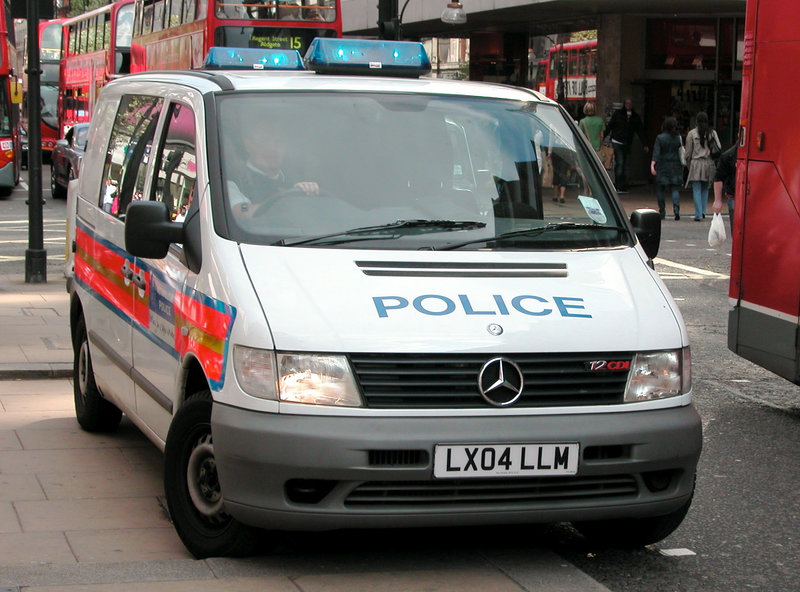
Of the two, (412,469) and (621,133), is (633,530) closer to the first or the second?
(412,469)

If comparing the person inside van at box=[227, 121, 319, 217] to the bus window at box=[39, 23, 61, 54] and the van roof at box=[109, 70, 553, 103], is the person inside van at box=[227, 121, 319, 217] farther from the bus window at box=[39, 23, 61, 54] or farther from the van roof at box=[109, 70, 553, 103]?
the bus window at box=[39, 23, 61, 54]

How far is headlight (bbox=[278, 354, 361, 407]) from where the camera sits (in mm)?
4469

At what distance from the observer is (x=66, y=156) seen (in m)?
25.3

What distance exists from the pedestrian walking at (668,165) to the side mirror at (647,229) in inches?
701

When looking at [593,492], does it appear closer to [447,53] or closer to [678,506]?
[678,506]

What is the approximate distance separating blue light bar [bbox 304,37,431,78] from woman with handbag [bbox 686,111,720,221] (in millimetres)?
17375

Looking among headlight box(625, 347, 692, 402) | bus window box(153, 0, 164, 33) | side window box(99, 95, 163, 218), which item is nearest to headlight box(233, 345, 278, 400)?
headlight box(625, 347, 692, 402)

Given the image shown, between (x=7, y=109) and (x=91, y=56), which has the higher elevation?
(x=91, y=56)

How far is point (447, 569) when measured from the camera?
4.87m

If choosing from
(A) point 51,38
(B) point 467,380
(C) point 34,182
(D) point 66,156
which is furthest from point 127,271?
(A) point 51,38

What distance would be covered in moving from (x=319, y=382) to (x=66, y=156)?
71.8 ft

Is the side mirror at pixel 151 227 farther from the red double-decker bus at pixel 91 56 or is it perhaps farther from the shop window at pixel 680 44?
the shop window at pixel 680 44

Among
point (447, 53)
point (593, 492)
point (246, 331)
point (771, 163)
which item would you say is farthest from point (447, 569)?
point (447, 53)

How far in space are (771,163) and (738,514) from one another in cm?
275
